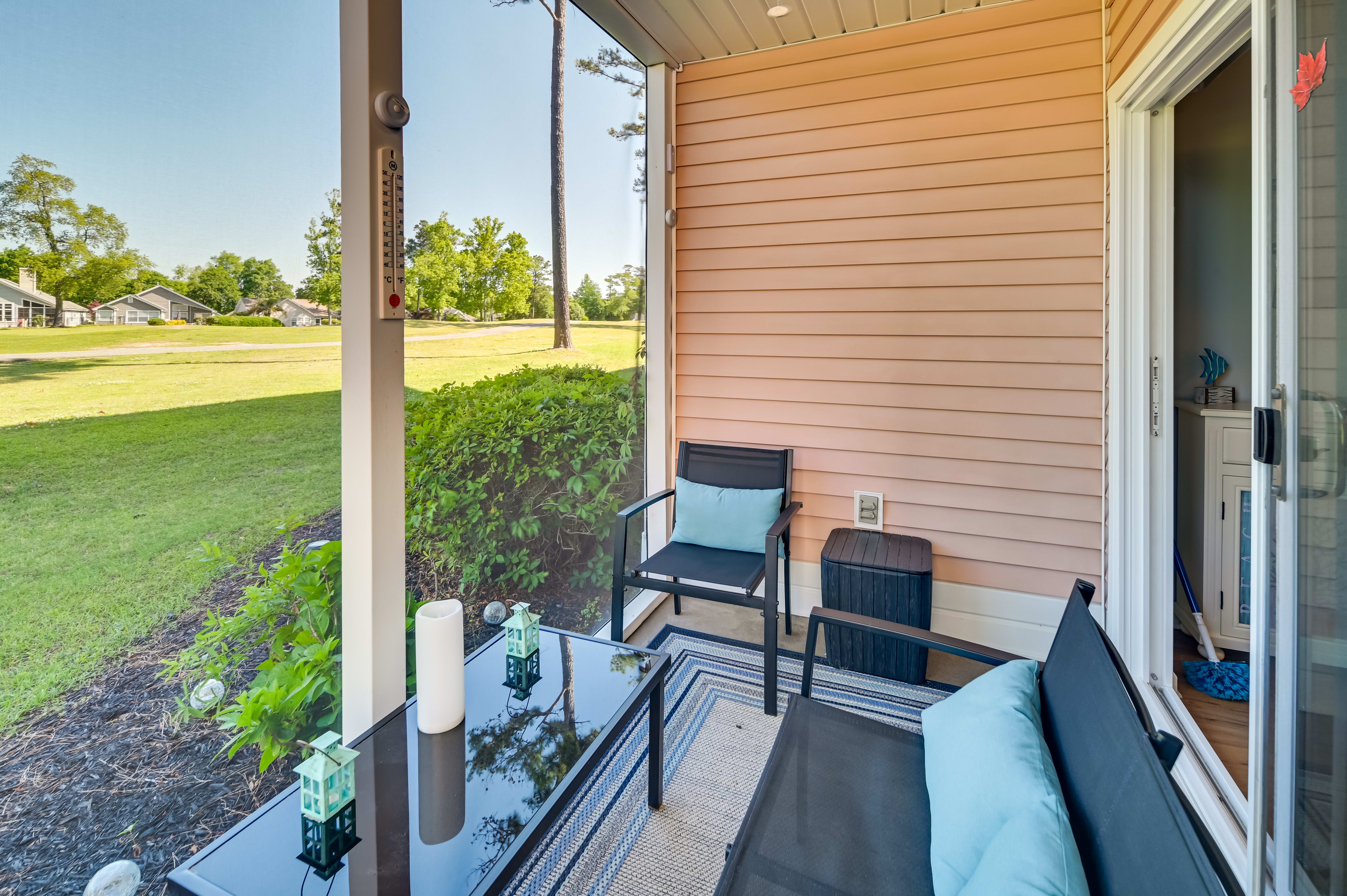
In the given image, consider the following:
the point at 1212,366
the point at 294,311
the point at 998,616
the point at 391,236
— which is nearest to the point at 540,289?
the point at 391,236

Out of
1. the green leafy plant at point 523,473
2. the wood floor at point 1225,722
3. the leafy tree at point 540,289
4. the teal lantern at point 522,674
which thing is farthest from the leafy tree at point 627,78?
the wood floor at point 1225,722

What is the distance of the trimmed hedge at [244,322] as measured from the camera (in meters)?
1.26

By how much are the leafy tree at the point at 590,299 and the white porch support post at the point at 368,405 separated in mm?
1116

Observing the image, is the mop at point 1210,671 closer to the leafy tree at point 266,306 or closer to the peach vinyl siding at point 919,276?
the peach vinyl siding at point 919,276

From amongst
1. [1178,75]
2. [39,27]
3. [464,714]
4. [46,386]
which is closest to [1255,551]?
[1178,75]

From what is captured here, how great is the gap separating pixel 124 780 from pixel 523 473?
1.37 meters

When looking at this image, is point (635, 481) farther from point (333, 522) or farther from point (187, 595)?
point (187, 595)

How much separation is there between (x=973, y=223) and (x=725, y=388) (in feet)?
4.35

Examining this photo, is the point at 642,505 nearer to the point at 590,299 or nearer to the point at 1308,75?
the point at 590,299

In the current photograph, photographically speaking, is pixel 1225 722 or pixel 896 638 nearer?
pixel 896 638

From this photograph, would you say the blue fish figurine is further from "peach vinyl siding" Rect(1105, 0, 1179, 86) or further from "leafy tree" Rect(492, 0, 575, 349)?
"leafy tree" Rect(492, 0, 575, 349)

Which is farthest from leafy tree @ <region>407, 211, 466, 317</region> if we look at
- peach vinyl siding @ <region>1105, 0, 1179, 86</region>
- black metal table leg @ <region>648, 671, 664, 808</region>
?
peach vinyl siding @ <region>1105, 0, 1179, 86</region>

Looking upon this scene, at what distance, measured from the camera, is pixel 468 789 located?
1.26 meters

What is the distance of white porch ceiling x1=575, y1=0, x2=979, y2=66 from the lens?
8.41ft
